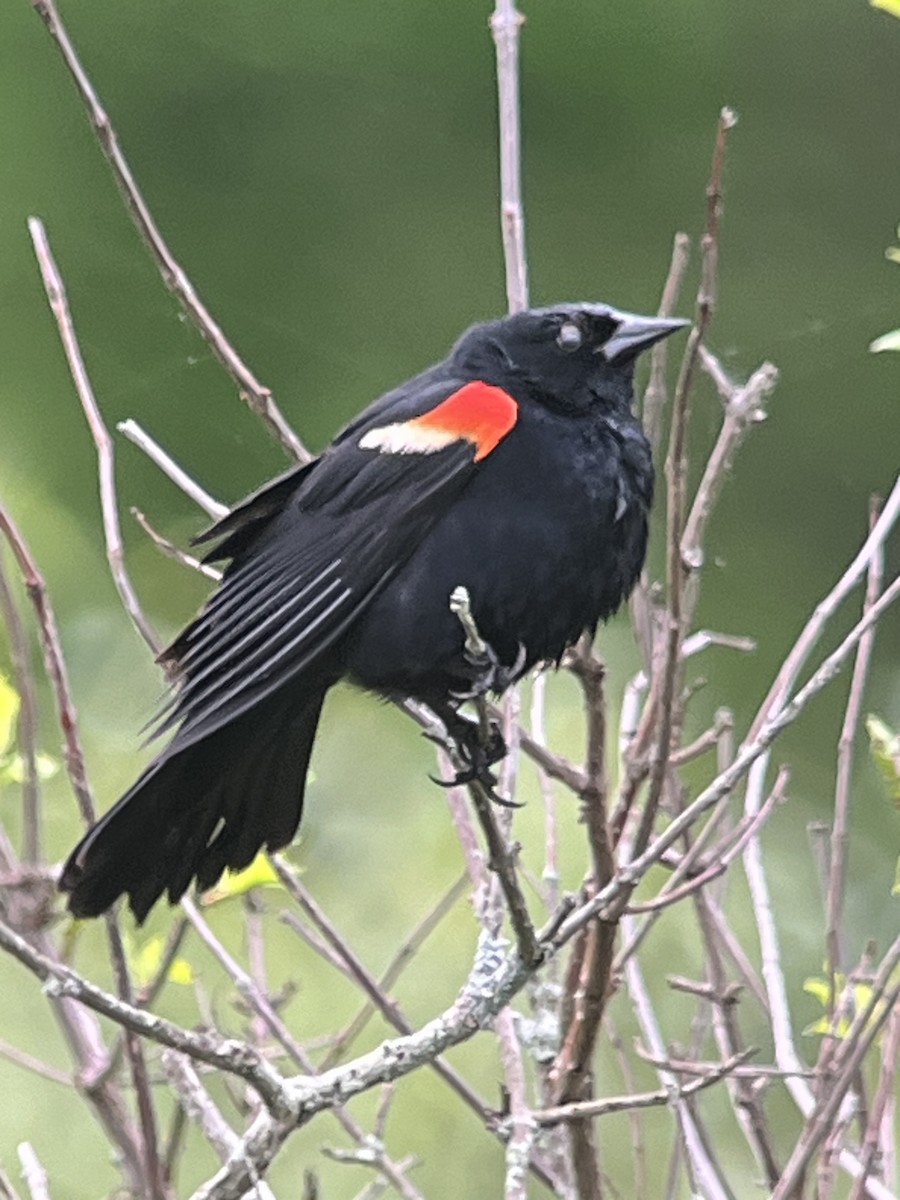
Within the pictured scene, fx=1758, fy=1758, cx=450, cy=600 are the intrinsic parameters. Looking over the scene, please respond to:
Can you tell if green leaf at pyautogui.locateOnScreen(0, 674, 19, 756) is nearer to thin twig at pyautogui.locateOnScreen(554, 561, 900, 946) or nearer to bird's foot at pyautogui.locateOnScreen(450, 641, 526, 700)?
bird's foot at pyautogui.locateOnScreen(450, 641, 526, 700)

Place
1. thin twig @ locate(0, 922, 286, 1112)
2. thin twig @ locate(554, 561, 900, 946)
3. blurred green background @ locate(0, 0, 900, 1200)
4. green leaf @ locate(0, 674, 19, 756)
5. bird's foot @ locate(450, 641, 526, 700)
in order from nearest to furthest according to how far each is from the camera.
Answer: thin twig @ locate(0, 922, 286, 1112)
thin twig @ locate(554, 561, 900, 946)
bird's foot @ locate(450, 641, 526, 700)
green leaf @ locate(0, 674, 19, 756)
blurred green background @ locate(0, 0, 900, 1200)

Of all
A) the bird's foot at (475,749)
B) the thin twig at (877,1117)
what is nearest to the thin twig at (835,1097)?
the thin twig at (877,1117)

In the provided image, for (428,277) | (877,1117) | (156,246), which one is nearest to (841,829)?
(877,1117)

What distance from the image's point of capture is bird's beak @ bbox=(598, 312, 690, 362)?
1.76 metres

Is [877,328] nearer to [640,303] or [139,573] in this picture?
[640,303]

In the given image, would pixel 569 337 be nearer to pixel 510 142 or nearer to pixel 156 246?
pixel 510 142

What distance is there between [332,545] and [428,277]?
156cm

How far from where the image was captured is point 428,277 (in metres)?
3.19

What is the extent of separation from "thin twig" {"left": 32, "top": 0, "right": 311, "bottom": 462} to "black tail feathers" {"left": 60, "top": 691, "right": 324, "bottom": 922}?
27 centimetres

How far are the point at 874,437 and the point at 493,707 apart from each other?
1576mm

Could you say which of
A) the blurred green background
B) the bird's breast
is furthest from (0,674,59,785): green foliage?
the blurred green background

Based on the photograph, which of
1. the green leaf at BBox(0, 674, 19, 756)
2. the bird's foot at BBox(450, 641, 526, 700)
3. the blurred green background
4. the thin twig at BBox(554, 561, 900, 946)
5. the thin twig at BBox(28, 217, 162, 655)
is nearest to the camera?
the thin twig at BBox(554, 561, 900, 946)

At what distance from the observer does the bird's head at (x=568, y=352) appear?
69.6 inches

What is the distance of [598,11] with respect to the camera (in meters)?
3.04
